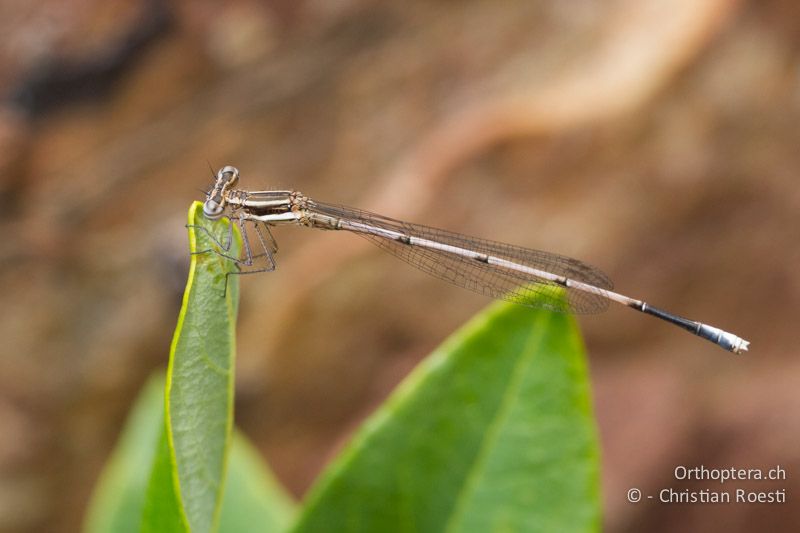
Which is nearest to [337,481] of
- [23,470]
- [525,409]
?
[525,409]

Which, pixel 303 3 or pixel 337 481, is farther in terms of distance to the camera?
pixel 303 3

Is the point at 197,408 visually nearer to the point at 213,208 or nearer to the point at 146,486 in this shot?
the point at 146,486

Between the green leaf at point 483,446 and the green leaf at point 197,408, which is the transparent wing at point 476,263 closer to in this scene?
the green leaf at point 483,446

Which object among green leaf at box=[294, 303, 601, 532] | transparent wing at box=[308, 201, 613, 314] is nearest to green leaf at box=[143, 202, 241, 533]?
green leaf at box=[294, 303, 601, 532]

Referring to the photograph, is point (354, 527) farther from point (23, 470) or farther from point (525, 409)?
point (23, 470)

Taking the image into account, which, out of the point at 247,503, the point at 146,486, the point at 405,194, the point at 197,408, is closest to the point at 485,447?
the point at 197,408

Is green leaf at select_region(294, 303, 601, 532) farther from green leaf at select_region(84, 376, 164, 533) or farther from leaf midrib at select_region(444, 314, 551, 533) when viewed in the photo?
green leaf at select_region(84, 376, 164, 533)
